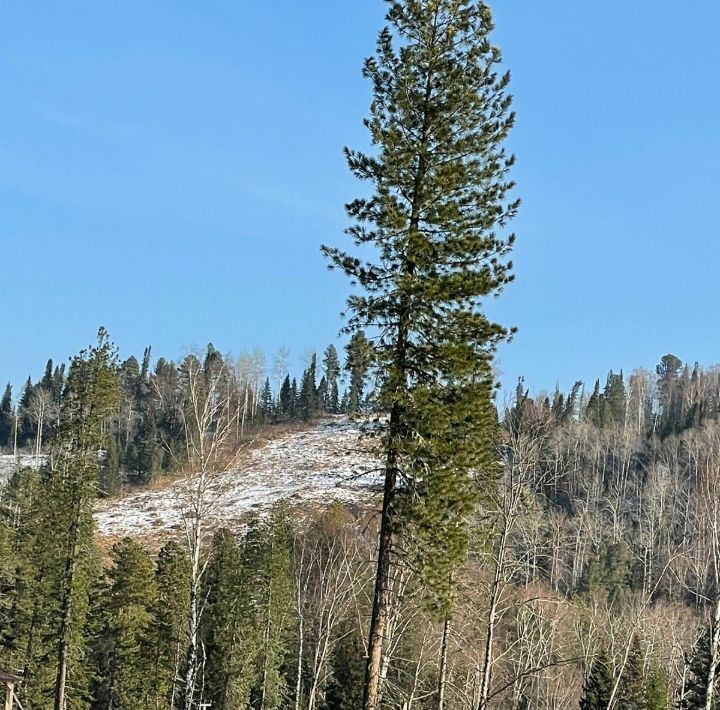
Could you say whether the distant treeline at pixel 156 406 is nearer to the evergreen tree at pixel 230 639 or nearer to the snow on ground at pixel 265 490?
the snow on ground at pixel 265 490

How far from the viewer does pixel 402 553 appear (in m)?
15.5

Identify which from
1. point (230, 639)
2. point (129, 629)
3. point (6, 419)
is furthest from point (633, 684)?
point (6, 419)

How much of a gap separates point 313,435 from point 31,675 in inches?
3381

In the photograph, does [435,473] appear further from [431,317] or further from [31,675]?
[31,675]

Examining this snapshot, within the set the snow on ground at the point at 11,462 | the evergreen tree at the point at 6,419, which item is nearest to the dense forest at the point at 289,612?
the snow on ground at the point at 11,462

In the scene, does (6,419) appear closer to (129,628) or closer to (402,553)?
(129,628)

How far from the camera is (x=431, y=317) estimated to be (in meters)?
15.9

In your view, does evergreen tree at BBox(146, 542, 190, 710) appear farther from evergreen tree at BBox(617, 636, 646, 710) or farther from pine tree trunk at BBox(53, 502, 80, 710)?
evergreen tree at BBox(617, 636, 646, 710)

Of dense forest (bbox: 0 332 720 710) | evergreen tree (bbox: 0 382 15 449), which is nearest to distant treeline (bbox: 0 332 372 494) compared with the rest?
evergreen tree (bbox: 0 382 15 449)

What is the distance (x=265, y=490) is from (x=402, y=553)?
267 feet

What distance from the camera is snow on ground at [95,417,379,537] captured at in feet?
274

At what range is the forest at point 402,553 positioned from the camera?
15555 millimetres

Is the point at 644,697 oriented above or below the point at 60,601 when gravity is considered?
below

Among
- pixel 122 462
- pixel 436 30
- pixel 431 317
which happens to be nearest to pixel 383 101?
pixel 436 30
